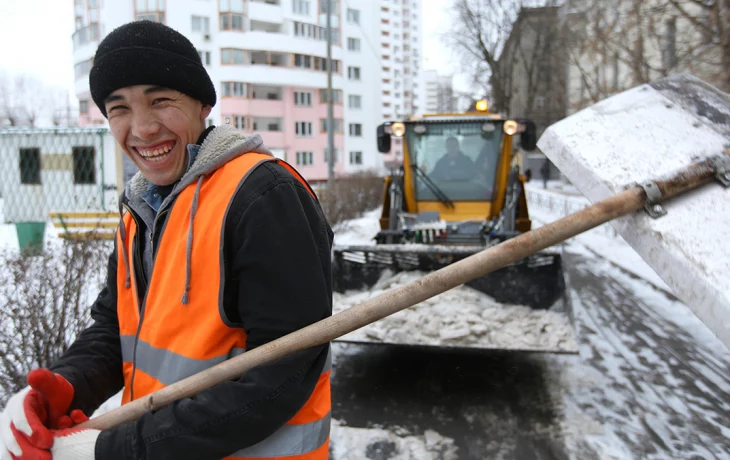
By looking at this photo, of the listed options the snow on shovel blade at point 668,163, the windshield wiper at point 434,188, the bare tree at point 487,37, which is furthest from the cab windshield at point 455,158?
the bare tree at point 487,37

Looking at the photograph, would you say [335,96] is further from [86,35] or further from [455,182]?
[455,182]

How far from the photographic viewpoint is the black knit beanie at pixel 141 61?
1.36m

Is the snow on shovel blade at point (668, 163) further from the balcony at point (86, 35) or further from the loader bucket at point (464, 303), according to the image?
the balcony at point (86, 35)

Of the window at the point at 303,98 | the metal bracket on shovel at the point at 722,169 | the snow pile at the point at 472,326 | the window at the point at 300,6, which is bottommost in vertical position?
the snow pile at the point at 472,326

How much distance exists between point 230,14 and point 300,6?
234 inches

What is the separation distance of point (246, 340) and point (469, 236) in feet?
18.0

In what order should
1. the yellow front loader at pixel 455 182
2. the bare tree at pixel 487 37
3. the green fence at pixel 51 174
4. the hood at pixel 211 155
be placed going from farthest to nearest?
the bare tree at pixel 487 37, the green fence at pixel 51 174, the yellow front loader at pixel 455 182, the hood at pixel 211 155

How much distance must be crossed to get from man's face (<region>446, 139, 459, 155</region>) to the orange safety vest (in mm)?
6545

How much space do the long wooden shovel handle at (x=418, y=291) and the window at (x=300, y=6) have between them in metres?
42.2

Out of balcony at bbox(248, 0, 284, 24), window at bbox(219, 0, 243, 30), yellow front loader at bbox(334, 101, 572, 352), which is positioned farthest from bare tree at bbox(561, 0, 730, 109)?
balcony at bbox(248, 0, 284, 24)

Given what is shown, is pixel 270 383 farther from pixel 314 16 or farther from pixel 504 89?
pixel 314 16

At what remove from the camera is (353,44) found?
45.0 metres

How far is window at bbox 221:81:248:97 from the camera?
37769 millimetres

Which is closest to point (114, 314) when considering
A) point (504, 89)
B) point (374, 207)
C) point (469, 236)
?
point (469, 236)
